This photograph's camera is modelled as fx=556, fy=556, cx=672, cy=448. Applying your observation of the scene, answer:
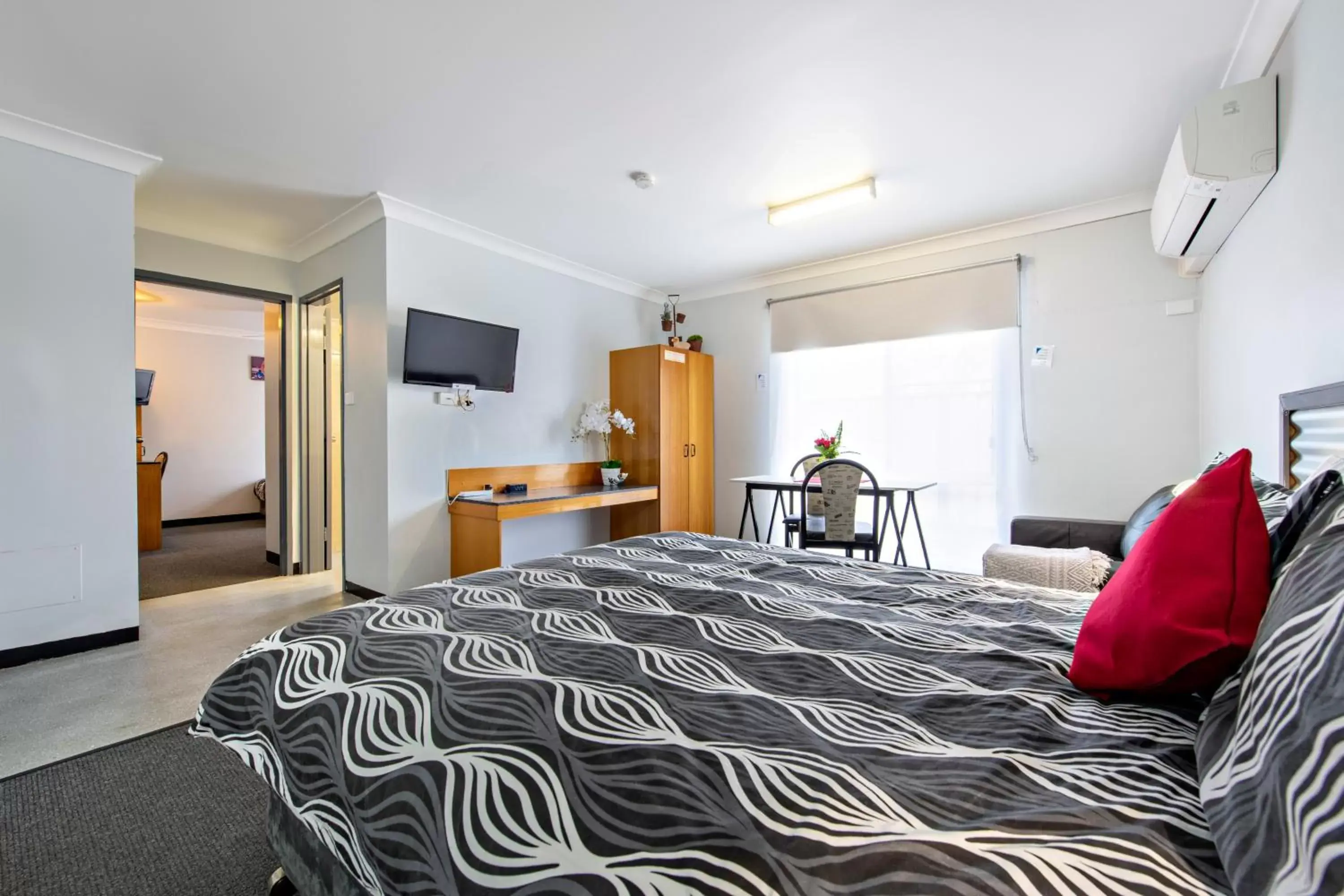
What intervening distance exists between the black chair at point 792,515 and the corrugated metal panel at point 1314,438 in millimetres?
2576

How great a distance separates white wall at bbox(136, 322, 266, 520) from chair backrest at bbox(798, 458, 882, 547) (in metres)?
6.93

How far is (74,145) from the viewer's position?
2.86 meters

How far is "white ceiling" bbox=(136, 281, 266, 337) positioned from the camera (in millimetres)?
6051

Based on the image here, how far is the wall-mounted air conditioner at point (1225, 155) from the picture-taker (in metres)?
2.04

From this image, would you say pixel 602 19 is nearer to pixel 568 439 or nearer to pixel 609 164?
pixel 609 164

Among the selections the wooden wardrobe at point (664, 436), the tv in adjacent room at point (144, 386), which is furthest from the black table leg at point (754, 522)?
the tv in adjacent room at point (144, 386)

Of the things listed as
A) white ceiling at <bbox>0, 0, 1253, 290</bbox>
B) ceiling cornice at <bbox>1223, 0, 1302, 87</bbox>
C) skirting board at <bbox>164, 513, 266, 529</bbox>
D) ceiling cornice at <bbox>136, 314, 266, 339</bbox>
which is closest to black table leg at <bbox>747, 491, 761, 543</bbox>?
white ceiling at <bbox>0, 0, 1253, 290</bbox>

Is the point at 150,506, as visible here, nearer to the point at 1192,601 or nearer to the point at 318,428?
the point at 318,428

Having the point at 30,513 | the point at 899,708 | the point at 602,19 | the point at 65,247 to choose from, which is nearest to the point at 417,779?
the point at 899,708

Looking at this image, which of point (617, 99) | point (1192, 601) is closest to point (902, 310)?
point (617, 99)

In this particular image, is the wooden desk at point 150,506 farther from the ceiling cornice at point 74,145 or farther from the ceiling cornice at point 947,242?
the ceiling cornice at point 947,242

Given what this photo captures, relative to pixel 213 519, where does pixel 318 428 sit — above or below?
above

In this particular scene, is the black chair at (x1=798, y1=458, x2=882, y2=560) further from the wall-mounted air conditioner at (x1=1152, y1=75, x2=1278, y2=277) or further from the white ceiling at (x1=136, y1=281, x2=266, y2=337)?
the white ceiling at (x1=136, y1=281, x2=266, y2=337)

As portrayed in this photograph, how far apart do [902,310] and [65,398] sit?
5241 mm
